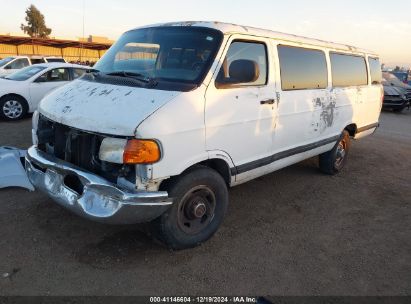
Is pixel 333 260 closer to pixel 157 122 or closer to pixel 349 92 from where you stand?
pixel 157 122

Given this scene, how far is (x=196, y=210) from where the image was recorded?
336 cm

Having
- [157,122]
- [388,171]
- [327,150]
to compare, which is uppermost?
[157,122]

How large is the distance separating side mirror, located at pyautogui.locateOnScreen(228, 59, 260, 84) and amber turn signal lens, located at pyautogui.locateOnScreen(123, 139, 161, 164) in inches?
44.3

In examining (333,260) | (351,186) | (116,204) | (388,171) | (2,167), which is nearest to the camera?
(116,204)

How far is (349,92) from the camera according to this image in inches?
225

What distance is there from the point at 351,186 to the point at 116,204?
A: 4.02 meters

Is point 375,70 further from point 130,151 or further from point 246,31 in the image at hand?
point 130,151

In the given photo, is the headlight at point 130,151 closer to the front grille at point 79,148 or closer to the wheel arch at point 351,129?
the front grille at point 79,148

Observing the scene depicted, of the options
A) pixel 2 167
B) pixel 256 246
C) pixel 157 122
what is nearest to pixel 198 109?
pixel 157 122

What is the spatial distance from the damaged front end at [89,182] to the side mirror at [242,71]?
134 cm

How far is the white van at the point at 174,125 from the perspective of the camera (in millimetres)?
2906

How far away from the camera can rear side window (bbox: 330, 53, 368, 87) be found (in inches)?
212

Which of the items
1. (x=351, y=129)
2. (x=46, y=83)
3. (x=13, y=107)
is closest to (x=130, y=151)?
(x=351, y=129)

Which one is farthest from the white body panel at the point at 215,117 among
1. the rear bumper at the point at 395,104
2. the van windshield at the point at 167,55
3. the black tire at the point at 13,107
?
the rear bumper at the point at 395,104
